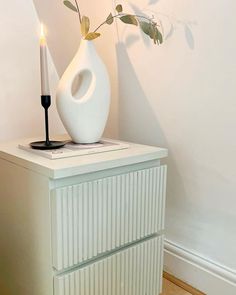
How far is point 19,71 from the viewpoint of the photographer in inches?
64.9

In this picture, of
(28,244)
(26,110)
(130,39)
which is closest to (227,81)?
(130,39)

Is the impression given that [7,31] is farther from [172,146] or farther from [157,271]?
[157,271]

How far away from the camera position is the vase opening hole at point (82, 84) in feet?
4.04

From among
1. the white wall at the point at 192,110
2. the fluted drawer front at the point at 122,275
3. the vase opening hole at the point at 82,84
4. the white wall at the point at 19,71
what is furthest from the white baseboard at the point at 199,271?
the white wall at the point at 19,71

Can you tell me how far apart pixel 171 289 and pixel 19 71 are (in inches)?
47.8

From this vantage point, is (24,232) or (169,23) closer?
(24,232)

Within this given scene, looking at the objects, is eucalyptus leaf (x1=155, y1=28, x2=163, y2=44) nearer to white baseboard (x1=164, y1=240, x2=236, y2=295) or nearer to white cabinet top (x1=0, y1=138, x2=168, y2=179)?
white cabinet top (x1=0, y1=138, x2=168, y2=179)

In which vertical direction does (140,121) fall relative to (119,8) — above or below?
below

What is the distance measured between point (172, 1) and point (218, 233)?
35.8 inches

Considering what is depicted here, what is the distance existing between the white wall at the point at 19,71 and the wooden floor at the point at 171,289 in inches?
37.0

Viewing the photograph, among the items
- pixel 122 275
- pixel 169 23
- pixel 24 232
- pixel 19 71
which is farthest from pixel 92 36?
pixel 122 275

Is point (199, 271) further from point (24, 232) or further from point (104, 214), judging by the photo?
point (24, 232)

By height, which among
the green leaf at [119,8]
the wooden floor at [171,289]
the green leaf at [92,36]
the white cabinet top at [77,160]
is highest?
the green leaf at [119,8]

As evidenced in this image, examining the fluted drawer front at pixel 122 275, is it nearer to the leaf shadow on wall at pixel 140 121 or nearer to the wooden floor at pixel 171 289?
the wooden floor at pixel 171 289
